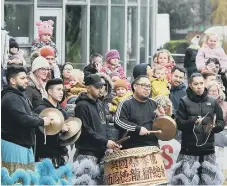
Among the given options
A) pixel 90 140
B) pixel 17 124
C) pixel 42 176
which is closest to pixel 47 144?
pixel 42 176

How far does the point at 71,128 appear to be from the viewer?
49.2 ft

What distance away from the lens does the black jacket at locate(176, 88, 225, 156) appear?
638 inches

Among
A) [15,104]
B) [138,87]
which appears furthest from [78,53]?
[15,104]

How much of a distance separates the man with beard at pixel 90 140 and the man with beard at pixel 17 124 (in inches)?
43.3

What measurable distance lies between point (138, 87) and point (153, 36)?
47.7 ft

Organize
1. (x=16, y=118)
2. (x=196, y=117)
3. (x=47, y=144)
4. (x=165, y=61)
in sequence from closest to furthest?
(x=16, y=118) → (x=47, y=144) → (x=196, y=117) → (x=165, y=61)

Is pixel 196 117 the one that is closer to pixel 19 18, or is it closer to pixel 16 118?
pixel 16 118

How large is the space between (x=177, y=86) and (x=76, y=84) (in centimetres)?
148

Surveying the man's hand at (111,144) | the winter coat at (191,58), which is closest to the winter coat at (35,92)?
the man's hand at (111,144)

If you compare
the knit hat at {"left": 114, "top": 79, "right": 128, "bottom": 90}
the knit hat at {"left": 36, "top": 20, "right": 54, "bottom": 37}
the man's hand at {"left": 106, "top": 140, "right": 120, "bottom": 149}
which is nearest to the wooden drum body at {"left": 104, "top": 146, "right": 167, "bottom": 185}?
the man's hand at {"left": 106, "top": 140, "right": 120, "bottom": 149}

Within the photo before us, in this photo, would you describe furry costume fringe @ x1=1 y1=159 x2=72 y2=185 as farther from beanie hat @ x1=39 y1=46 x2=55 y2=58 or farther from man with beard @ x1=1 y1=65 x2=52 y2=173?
beanie hat @ x1=39 y1=46 x2=55 y2=58

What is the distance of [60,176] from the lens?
49.0ft

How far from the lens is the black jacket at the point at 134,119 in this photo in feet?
50.9

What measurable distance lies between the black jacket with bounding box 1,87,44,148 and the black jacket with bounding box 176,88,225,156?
2696 millimetres
